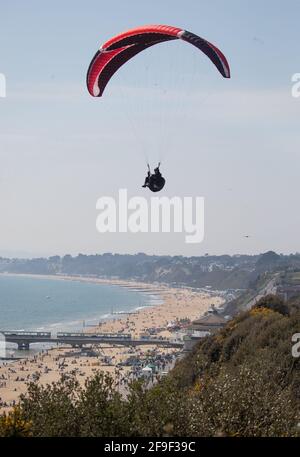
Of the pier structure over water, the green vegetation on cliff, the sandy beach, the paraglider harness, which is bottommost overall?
the sandy beach

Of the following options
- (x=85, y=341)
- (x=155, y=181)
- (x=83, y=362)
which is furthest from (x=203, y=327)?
(x=155, y=181)

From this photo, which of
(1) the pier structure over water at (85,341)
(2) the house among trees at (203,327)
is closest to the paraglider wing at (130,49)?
(2) the house among trees at (203,327)

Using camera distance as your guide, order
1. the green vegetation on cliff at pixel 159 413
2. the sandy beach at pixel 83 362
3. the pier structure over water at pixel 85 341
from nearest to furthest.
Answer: the green vegetation on cliff at pixel 159 413
the sandy beach at pixel 83 362
the pier structure over water at pixel 85 341

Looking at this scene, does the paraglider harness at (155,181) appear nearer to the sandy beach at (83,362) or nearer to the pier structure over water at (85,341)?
the sandy beach at (83,362)

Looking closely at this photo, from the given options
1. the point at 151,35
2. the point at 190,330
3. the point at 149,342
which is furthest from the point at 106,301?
the point at 151,35

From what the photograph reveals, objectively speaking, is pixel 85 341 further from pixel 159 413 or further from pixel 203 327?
pixel 159 413

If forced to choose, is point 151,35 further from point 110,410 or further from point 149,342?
point 149,342

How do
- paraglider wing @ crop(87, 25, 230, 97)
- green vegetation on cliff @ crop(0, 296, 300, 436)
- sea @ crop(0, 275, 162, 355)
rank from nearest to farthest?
green vegetation on cliff @ crop(0, 296, 300, 436)
paraglider wing @ crop(87, 25, 230, 97)
sea @ crop(0, 275, 162, 355)

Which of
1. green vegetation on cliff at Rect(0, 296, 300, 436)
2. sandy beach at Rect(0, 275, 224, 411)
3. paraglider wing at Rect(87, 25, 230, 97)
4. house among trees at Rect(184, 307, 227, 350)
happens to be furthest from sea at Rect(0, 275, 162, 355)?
green vegetation on cliff at Rect(0, 296, 300, 436)

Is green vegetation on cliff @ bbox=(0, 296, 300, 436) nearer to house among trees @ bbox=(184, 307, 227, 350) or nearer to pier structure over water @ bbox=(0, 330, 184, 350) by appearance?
house among trees @ bbox=(184, 307, 227, 350)

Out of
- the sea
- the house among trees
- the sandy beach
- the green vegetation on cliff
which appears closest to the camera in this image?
the green vegetation on cliff
